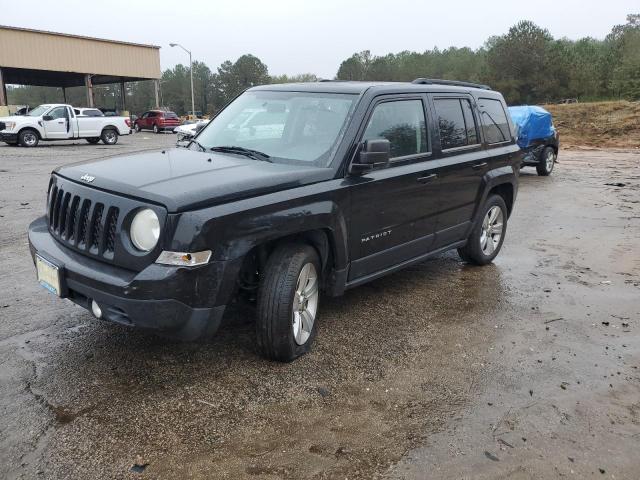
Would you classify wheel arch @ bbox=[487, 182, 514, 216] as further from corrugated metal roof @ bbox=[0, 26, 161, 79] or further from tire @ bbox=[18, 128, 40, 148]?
corrugated metal roof @ bbox=[0, 26, 161, 79]

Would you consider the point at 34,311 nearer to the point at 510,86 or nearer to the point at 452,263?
the point at 452,263

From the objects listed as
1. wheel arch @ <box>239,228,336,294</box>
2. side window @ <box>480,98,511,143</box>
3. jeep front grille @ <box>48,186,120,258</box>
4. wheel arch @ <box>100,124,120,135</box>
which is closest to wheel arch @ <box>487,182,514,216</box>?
side window @ <box>480,98,511,143</box>

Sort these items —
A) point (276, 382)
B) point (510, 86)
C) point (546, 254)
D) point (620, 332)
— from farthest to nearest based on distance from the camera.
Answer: point (510, 86)
point (546, 254)
point (620, 332)
point (276, 382)

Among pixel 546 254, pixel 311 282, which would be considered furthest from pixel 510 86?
pixel 311 282

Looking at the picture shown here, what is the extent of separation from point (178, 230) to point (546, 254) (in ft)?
17.4

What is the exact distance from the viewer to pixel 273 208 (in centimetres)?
340

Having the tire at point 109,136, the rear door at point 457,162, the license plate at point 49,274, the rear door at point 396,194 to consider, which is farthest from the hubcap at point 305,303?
the tire at point 109,136

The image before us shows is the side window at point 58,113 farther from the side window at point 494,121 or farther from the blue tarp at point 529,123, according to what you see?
the side window at point 494,121

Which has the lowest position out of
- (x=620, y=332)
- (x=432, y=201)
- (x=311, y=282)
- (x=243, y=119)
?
(x=620, y=332)

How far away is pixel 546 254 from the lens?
6.91 metres

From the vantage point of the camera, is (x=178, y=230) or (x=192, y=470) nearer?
(x=192, y=470)

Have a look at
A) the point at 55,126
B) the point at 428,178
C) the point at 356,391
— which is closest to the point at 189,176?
the point at 356,391

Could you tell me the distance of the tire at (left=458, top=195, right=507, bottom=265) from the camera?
19.5 ft

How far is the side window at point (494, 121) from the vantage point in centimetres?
579
